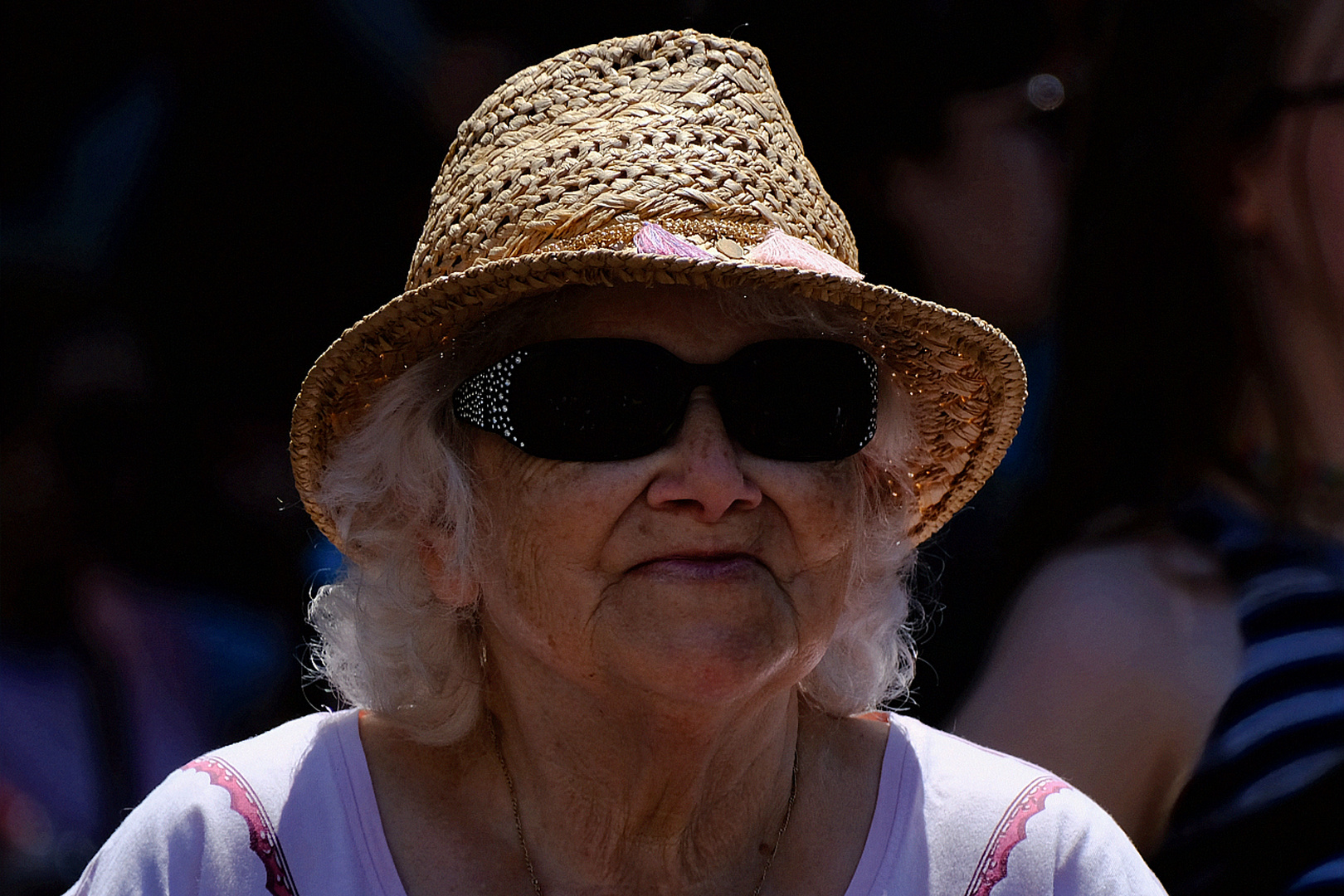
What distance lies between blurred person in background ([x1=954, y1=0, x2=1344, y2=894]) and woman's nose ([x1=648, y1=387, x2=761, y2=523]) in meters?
1.61

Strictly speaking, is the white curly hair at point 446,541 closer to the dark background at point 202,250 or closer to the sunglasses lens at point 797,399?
the sunglasses lens at point 797,399

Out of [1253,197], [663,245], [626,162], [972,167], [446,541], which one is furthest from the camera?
[972,167]

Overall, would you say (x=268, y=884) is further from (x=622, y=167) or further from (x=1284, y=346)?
(x=1284, y=346)

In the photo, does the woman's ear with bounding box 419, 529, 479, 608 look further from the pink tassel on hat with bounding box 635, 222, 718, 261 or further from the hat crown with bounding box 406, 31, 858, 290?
the pink tassel on hat with bounding box 635, 222, 718, 261

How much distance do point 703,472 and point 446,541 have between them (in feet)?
1.72

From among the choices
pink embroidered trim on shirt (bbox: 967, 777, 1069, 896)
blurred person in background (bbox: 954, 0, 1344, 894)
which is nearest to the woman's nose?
pink embroidered trim on shirt (bbox: 967, 777, 1069, 896)

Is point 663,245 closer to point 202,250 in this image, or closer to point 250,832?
point 250,832

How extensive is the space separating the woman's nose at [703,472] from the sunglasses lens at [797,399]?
3cm

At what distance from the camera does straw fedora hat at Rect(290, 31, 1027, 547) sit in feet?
5.73

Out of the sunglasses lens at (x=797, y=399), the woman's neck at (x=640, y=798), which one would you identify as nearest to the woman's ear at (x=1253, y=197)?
the sunglasses lens at (x=797, y=399)

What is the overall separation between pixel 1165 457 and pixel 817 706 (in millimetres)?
1447

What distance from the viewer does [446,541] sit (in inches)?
80.3

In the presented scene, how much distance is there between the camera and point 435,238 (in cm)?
198

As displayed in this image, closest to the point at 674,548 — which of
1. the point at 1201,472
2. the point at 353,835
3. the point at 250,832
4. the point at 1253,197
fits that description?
the point at 353,835
